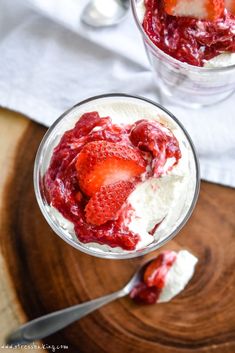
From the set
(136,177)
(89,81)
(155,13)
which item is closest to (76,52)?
(89,81)

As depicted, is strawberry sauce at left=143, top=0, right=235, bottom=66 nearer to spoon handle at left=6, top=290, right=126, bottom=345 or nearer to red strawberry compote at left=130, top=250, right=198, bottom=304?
red strawberry compote at left=130, top=250, right=198, bottom=304

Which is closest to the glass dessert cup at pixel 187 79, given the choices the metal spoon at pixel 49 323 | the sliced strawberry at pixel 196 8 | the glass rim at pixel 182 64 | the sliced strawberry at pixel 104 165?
the glass rim at pixel 182 64

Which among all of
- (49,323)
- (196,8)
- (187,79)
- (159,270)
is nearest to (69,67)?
(187,79)

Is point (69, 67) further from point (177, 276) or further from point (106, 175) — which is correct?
point (177, 276)

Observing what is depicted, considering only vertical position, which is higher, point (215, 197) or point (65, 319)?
point (215, 197)

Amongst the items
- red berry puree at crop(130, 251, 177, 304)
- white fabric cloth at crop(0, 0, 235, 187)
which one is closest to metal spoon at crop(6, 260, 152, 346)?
red berry puree at crop(130, 251, 177, 304)

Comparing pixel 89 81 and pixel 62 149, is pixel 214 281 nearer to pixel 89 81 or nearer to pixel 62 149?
pixel 62 149
